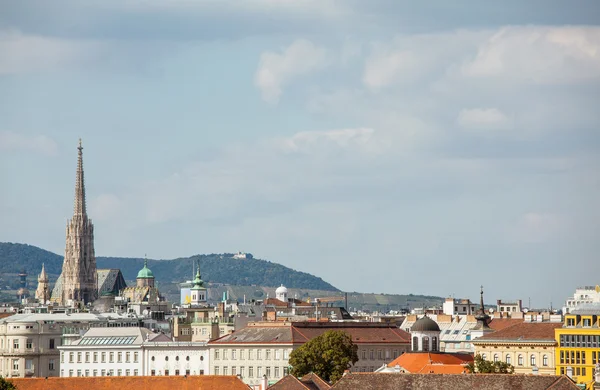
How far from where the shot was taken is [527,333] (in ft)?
558

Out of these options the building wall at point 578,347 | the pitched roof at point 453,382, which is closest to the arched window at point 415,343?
the building wall at point 578,347

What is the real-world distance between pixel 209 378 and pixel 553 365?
3055cm

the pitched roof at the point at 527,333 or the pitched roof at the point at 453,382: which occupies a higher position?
the pitched roof at the point at 527,333

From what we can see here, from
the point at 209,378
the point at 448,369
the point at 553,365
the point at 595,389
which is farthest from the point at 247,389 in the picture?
the point at 595,389

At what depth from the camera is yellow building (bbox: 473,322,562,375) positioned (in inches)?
6476

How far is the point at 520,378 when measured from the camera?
414ft

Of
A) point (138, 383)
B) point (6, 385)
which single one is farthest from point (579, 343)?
point (6, 385)

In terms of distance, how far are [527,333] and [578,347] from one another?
11.4 meters

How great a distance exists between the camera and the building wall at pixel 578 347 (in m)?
156

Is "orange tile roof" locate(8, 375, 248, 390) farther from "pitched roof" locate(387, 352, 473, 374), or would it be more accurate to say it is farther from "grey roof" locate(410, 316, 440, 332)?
"grey roof" locate(410, 316, 440, 332)

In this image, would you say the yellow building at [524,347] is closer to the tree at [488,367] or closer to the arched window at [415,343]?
the tree at [488,367]

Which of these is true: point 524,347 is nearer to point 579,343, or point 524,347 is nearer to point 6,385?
point 579,343

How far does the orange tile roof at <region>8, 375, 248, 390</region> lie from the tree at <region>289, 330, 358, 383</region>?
57.6 ft

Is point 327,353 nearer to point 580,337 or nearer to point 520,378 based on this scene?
point 580,337
